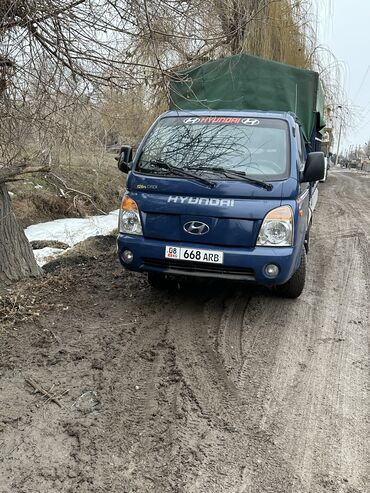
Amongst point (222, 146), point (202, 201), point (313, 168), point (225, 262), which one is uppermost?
point (222, 146)

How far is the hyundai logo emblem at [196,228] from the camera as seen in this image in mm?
4473

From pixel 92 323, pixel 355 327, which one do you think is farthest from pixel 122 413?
pixel 355 327

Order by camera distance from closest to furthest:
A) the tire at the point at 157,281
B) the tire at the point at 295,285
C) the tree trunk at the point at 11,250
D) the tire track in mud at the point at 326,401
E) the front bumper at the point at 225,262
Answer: the tire track in mud at the point at 326,401 → the front bumper at the point at 225,262 → the tire at the point at 295,285 → the tire at the point at 157,281 → the tree trunk at the point at 11,250

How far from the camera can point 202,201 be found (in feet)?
14.8

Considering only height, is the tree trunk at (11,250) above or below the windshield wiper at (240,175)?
below

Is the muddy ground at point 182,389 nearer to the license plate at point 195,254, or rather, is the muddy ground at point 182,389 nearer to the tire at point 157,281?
the tire at point 157,281

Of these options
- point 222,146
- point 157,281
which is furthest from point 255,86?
point 157,281

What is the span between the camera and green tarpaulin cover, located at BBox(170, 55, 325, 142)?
7363 mm

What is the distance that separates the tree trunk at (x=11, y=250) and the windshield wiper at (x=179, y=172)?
1.88 metres

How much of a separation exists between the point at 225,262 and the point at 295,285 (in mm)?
1222

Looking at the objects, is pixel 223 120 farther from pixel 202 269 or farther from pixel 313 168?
pixel 202 269

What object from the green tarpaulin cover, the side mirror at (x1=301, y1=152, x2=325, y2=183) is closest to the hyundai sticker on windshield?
the side mirror at (x1=301, y1=152, x2=325, y2=183)

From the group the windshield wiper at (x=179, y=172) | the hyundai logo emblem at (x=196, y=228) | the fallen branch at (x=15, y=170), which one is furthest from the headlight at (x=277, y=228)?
the fallen branch at (x=15, y=170)

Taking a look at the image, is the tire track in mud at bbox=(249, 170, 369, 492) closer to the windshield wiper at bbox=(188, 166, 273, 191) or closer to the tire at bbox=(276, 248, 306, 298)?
the tire at bbox=(276, 248, 306, 298)
